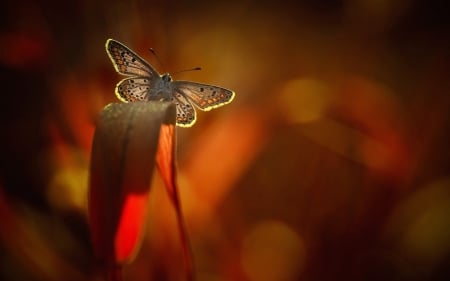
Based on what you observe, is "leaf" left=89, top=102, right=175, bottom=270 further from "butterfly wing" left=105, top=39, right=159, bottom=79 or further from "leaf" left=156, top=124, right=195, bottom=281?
"butterfly wing" left=105, top=39, right=159, bottom=79

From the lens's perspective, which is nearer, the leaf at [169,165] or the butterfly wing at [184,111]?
the leaf at [169,165]

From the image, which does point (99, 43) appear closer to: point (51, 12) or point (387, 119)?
point (51, 12)

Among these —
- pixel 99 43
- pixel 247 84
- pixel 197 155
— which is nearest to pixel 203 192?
pixel 197 155

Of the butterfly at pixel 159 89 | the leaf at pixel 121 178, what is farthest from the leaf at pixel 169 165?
the butterfly at pixel 159 89

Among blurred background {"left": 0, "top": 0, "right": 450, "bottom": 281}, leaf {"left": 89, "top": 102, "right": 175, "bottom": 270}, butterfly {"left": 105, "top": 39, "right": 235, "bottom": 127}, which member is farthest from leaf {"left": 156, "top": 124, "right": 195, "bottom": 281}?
blurred background {"left": 0, "top": 0, "right": 450, "bottom": 281}

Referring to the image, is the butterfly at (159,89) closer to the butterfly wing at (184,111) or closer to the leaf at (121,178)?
the butterfly wing at (184,111)
